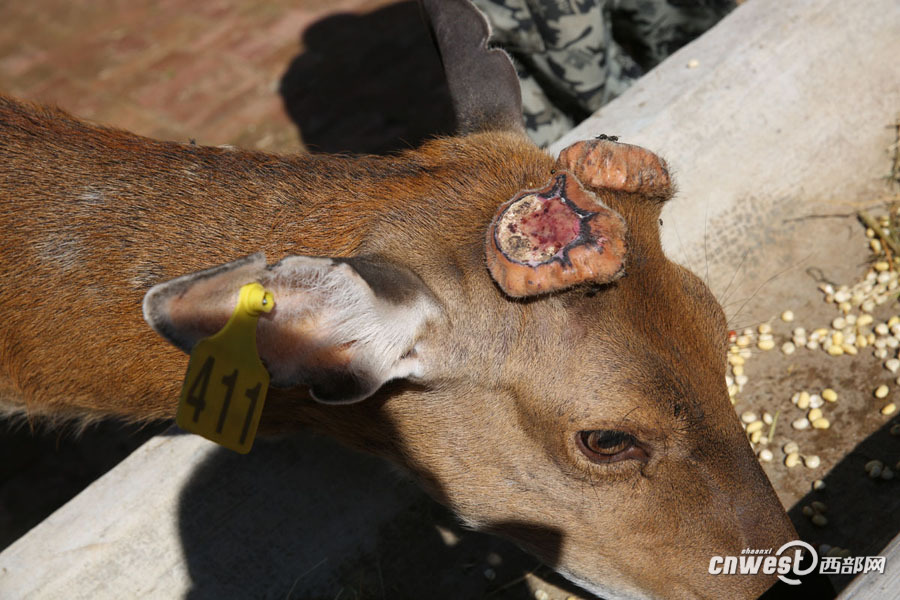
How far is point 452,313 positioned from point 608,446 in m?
0.69

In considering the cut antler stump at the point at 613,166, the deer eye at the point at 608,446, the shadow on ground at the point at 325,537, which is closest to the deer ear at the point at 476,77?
the cut antler stump at the point at 613,166

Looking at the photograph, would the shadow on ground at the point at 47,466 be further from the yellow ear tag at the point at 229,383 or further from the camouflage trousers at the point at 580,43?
the camouflage trousers at the point at 580,43

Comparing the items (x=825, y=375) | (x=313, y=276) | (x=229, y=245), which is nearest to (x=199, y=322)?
(x=313, y=276)

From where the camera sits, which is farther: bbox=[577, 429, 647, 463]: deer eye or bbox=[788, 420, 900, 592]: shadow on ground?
bbox=[788, 420, 900, 592]: shadow on ground

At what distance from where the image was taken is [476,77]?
3578 mm

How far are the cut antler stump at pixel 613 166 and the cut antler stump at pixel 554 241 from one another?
0.22 m

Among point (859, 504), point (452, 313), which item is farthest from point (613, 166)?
point (859, 504)

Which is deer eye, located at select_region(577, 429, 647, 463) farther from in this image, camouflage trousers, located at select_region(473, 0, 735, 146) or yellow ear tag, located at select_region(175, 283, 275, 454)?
camouflage trousers, located at select_region(473, 0, 735, 146)

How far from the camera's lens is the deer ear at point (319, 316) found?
7.65ft

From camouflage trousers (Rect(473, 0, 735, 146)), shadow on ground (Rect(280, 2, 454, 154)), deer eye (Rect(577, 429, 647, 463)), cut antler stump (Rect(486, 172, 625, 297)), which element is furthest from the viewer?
shadow on ground (Rect(280, 2, 454, 154))

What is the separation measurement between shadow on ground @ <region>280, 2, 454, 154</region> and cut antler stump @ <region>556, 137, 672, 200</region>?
429 cm

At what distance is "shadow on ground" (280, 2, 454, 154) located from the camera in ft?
24.7

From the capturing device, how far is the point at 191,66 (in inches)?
336

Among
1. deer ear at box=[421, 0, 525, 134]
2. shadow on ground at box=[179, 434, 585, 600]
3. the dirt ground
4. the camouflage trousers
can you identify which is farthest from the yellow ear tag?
the camouflage trousers
